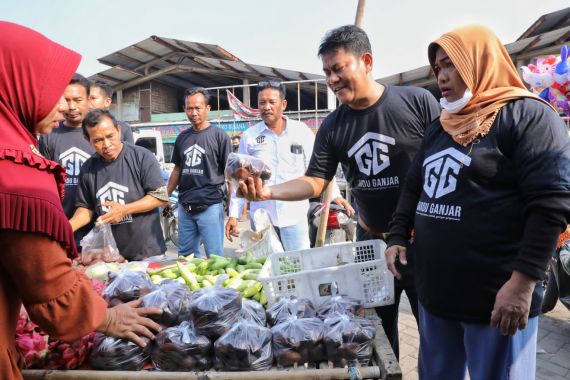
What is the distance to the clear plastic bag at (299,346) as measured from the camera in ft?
5.20

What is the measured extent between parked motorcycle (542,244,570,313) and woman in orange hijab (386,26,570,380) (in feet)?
6.92

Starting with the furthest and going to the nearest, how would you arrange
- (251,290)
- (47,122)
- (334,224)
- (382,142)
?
(334,224) < (382,142) < (251,290) < (47,122)

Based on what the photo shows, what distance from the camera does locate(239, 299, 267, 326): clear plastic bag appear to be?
5.93ft

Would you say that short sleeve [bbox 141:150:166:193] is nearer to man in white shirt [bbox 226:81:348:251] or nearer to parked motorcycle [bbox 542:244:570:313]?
man in white shirt [bbox 226:81:348:251]

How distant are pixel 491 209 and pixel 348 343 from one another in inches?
30.2

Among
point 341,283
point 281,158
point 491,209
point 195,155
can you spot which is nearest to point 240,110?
point 195,155

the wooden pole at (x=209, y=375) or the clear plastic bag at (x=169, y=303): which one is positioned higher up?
the clear plastic bag at (x=169, y=303)

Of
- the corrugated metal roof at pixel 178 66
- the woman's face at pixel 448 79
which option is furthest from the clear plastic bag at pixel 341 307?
the corrugated metal roof at pixel 178 66

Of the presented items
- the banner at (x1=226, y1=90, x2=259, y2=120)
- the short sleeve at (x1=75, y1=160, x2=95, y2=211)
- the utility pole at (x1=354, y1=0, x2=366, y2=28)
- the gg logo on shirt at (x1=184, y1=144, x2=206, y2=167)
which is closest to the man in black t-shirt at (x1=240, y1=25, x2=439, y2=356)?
the utility pole at (x1=354, y1=0, x2=366, y2=28)

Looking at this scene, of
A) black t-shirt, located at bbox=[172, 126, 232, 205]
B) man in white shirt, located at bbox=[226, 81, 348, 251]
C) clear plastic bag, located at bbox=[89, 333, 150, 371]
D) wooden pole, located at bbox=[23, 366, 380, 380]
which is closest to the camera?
wooden pole, located at bbox=[23, 366, 380, 380]

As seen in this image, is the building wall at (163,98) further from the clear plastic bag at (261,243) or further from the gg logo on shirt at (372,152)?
the gg logo on shirt at (372,152)

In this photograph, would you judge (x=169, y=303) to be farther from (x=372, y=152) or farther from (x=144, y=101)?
(x=144, y=101)

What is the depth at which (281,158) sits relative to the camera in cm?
408

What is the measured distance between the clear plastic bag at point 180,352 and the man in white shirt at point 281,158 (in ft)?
7.74
